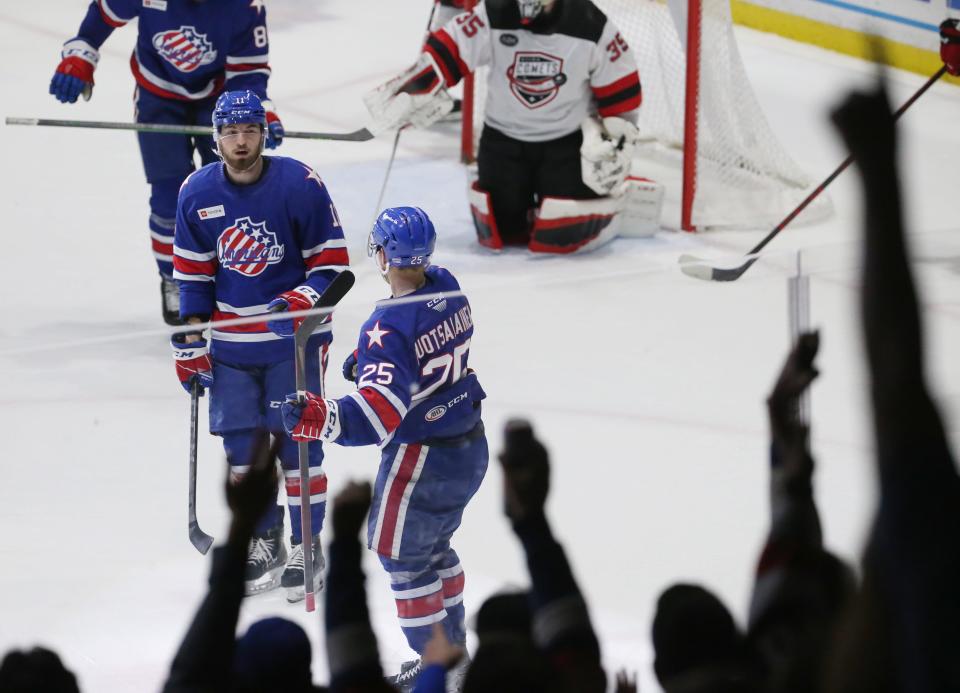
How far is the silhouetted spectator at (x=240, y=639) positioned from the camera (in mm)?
1495

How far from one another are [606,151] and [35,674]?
3.91 metres

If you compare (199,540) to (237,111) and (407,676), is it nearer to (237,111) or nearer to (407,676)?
(407,676)

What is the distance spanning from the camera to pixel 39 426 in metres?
3.88

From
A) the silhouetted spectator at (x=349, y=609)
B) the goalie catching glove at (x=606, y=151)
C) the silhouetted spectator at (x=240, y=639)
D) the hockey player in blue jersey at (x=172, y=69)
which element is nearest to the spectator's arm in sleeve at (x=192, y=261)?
the hockey player in blue jersey at (x=172, y=69)

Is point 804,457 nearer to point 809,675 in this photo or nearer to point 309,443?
point 809,675

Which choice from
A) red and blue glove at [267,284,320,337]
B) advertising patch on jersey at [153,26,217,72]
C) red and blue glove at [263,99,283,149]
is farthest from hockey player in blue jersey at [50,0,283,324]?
red and blue glove at [267,284,320,337]

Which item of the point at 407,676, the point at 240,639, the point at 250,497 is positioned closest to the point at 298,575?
the point at 407,676

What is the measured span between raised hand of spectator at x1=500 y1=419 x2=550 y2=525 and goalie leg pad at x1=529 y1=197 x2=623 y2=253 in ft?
11.8

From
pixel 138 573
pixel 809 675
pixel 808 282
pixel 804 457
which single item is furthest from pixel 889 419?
pixel 138 573

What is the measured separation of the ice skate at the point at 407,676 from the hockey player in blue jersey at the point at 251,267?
1.25 ft

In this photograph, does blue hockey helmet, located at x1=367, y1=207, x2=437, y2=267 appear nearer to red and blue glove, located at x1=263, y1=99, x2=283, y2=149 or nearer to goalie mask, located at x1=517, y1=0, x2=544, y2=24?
red and blue glove, located at x1=263, y1=99, x2=283, y2=149

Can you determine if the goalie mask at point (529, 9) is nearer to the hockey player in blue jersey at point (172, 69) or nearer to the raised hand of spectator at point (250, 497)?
the hockey player in blue jersey at point (172, 69)

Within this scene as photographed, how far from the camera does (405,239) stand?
276 centimetres

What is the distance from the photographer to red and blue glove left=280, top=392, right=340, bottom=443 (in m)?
2.66
